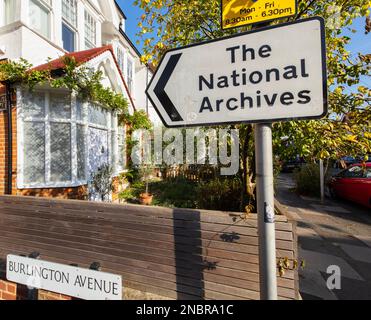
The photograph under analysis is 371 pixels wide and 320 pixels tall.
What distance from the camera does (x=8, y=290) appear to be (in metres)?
2.65

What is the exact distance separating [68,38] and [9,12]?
2.08m

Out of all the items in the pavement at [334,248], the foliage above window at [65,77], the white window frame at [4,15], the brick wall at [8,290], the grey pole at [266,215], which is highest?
the white window frame at [4,15]

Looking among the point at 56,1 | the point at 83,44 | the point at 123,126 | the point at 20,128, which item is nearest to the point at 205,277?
the point at 20,128

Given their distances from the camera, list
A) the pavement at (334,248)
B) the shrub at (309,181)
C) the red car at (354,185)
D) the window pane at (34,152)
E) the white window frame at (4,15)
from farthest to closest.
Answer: the shrub at (309,181) < the red car at (354,185) < the white window frame at (4,15) < the window pane at (34,152) < the pavement at (334,248)

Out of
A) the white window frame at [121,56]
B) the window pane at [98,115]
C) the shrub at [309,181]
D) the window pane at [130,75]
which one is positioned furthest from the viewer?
the window pane at [130,75]

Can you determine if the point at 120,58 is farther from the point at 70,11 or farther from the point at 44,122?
the point at 44,122

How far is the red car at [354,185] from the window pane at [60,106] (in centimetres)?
877

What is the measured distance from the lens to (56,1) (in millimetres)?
7352

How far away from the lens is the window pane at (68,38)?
8090mm

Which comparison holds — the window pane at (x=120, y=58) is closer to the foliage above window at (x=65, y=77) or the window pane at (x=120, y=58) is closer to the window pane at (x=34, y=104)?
the foliage above window at (x=65, y=77)

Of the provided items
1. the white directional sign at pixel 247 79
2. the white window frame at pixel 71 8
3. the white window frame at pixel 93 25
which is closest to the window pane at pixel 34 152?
the white window frame at pixel 71 8

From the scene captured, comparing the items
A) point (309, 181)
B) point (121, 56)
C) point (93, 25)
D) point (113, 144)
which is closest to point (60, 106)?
point (113, 144)

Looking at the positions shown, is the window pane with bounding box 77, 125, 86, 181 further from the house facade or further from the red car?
the red car

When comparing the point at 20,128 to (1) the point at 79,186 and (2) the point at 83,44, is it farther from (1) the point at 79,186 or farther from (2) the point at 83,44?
(2) the point at 83,44
